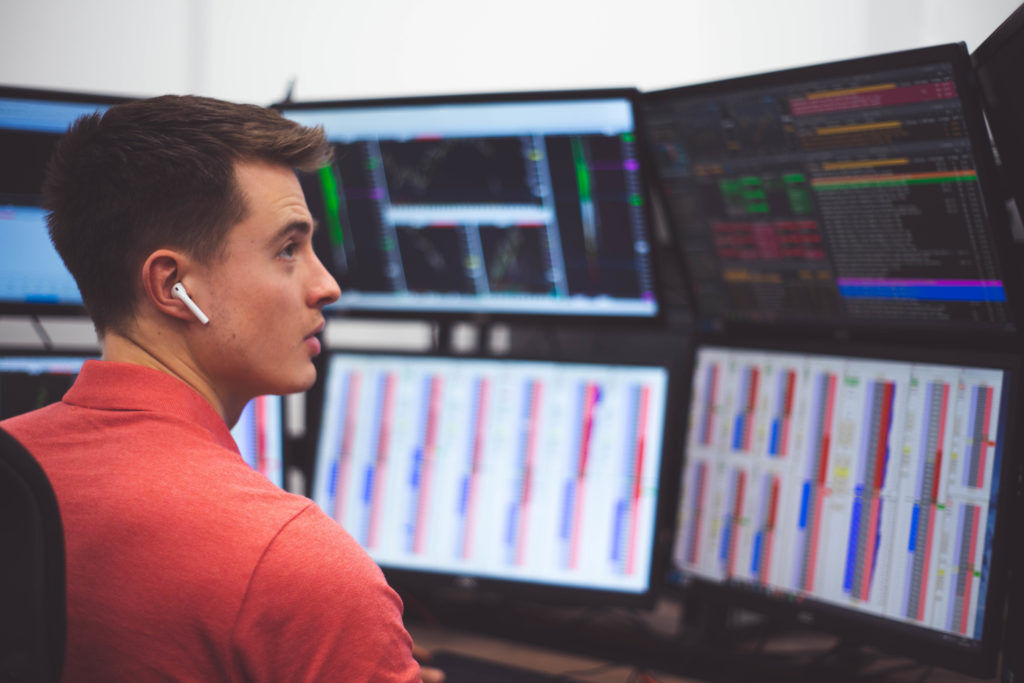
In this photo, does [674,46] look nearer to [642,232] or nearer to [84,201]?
[642,232]

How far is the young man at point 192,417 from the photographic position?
2.21ft

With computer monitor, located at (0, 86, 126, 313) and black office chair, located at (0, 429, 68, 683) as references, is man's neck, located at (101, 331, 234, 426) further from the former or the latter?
computer monitor, located at (0, 86, 126, 313)

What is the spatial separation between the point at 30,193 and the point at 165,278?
0.72 meters

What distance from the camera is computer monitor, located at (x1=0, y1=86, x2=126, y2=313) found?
4.44 feet

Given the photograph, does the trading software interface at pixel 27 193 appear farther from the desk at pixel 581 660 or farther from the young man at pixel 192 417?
the desk at pixel 581 660

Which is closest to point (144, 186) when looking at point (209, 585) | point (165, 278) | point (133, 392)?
point (165, 278)

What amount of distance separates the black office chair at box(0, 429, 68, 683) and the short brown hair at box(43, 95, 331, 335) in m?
0.35

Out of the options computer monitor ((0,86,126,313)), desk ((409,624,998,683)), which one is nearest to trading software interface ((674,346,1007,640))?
desk ((409,624,998,683))

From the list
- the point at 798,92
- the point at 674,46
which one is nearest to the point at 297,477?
the point at 798,92

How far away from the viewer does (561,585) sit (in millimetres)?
1332

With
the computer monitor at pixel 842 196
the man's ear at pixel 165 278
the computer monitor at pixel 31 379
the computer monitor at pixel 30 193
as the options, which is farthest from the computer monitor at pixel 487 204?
the man's ear at pixel 165 278

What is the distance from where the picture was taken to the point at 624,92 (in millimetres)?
1314

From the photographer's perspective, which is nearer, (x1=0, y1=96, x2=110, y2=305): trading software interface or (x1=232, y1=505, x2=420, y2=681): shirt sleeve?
(x1=232, y1=505, x2=420, y2=681): shirt sleeve

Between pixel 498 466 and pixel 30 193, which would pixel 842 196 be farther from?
pixel 30 193
